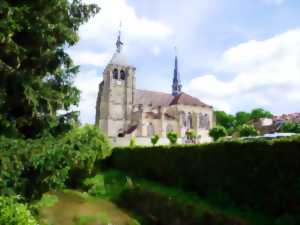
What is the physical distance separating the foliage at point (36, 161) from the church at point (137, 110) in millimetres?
44171

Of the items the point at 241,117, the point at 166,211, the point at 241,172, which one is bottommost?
the point at 166,211

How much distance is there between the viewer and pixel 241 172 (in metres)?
11.5

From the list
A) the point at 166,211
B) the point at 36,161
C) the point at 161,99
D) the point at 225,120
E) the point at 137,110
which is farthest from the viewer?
the point at 225,120

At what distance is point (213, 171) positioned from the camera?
12914mm

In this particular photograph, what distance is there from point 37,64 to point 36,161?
10.7 ft

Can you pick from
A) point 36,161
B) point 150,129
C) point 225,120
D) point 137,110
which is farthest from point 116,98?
point 36,161

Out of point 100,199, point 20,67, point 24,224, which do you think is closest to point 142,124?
point 100,199

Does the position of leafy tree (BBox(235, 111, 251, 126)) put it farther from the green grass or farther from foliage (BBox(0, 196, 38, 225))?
foliage (BBox(0, 196, 38, 225))

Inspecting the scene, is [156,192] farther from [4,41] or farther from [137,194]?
[4,41]

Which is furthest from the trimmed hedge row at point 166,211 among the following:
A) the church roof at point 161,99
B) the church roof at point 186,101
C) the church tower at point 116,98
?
the church roof at point 161,99

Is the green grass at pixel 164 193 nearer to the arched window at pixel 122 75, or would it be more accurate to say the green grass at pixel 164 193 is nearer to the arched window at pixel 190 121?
the arched window at pixel 190 121

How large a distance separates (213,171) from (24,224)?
8.70 meters

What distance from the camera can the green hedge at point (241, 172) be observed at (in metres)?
9.58

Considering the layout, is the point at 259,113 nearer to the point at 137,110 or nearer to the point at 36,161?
the point at 137,110
